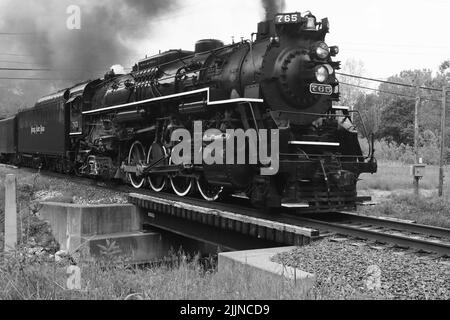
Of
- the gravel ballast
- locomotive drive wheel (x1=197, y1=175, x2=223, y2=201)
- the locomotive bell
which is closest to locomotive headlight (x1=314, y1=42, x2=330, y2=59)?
the locomotive bell

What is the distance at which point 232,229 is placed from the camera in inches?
322

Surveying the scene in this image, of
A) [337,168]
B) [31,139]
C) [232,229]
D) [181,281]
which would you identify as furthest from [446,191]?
[31,139]

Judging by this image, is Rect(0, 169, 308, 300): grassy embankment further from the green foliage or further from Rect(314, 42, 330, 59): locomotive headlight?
the green foliage

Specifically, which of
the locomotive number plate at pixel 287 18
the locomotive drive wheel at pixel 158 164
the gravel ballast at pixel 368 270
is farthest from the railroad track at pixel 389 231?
the locomotive drive wheel at pixel 158 164

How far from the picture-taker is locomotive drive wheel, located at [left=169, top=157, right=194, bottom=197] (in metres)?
10.6

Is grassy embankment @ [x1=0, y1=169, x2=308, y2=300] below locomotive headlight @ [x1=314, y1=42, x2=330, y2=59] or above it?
below

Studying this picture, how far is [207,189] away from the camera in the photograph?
10336 mm

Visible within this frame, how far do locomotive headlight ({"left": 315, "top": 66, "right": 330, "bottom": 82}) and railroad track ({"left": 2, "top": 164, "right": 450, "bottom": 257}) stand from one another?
2.56m

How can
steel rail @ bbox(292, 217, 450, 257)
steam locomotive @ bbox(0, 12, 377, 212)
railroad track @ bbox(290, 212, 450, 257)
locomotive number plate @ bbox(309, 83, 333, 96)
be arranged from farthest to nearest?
locomotive number plate @ bbox(309, 83, 333, 96)
steam locomotive @ bbox(0, 12, 377, 212)
railroad track @ bbox(290, 212, 450, 257)
steel rail @ bbox(292, 217, 450, 257)

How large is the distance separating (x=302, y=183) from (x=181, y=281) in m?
Result: 4.13

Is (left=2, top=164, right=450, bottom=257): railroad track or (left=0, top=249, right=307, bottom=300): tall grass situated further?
(left=2, top=164, right=450, bottom=257): railroad track

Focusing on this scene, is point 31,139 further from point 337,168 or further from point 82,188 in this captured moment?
point 337,168

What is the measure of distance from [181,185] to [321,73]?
4.19 meters

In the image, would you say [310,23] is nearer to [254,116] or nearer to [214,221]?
[254,116]
